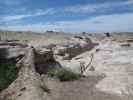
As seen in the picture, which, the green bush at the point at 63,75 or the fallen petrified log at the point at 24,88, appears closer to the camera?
the fallen petrified log at the point at 24,88

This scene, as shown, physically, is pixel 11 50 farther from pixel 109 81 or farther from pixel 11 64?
pixel 109 81

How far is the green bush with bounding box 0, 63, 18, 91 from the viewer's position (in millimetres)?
9780

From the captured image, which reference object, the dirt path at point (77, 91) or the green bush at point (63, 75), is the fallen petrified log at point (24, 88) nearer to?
the dirt path at point (77, 91)

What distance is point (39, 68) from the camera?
552 inches

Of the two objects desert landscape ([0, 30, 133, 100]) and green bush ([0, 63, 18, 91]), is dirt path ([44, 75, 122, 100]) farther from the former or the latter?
green bush ([0, 63, 18, 91])

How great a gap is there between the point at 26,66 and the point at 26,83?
2.04m

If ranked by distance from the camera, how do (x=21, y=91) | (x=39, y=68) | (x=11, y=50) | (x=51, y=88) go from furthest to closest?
(x=39, y=68), (x=11, y=50), (x=51, y=88), (x=21, y=91)

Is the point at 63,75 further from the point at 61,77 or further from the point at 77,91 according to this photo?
the point at 77,91

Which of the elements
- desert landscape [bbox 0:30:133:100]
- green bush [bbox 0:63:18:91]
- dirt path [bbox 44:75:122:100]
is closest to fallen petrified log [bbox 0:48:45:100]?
desert landscape [bbox 0:30:133:100]

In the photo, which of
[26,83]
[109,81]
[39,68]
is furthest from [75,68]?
[26,83]

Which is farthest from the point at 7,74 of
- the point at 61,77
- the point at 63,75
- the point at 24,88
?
the point at 63,75

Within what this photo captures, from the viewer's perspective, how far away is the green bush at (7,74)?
9.78 m

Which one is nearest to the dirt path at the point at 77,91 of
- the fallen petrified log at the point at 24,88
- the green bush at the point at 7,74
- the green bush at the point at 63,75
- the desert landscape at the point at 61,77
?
the desert landscape at the point at 61,77

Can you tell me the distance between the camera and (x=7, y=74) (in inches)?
410
